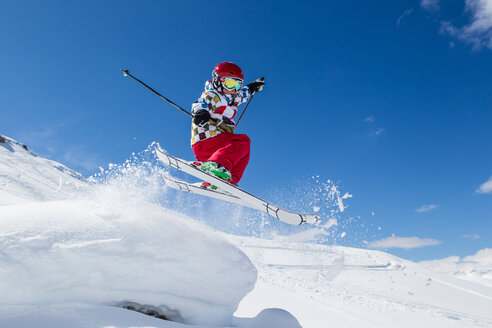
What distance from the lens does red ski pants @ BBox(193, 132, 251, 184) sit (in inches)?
177

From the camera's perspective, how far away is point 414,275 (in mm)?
8977

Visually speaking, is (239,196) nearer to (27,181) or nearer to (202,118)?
(202,118)

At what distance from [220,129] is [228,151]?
0.44 meters

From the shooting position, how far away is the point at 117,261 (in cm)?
210

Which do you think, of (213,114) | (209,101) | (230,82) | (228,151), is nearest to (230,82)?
(230,82)

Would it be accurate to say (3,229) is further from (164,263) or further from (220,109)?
(220,109)

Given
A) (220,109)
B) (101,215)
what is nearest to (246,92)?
(220,109)

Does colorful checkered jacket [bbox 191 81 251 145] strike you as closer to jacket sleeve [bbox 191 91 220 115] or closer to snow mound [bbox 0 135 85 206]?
jacket sleeve [bbox 191 91 220 115]

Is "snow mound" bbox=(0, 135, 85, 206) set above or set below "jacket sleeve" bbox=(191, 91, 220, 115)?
above

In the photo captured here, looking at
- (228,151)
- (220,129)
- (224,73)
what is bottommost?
(228,151)

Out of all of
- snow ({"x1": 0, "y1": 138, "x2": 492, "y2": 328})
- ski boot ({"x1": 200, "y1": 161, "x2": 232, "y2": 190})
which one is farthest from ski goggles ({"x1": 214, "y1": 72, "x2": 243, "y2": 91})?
snow ({"x1": 0, "y1": 138, "x2": 492, "y2": 328})

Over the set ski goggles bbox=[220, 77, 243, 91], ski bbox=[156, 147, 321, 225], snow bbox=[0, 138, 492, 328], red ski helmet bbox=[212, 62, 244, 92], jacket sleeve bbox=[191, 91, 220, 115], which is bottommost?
snow bbox=[0, 138, 492, 328]

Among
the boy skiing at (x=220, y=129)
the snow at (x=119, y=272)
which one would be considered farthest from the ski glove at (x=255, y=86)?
the snow at (x=119, y=272)

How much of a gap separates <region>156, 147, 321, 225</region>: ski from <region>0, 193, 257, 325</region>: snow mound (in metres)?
1.59
